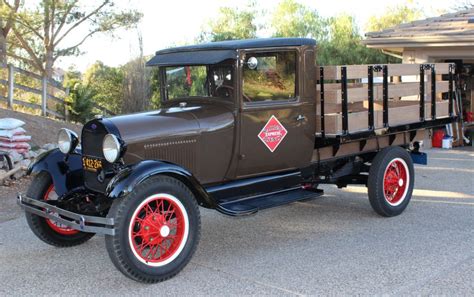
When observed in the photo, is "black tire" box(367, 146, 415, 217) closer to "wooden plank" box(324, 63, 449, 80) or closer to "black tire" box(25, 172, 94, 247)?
"wooden plank" box(324, 63, 449, 80)

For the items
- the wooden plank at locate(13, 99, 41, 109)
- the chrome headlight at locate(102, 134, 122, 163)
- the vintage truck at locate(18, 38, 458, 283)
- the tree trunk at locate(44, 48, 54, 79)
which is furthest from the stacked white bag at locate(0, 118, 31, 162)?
the tree trunk at locate(44, 48, 54, 79)

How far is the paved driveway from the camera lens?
3.94m

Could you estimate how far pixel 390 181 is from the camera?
6.03m

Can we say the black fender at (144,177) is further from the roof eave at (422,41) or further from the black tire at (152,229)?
the roof eave at (422,41)

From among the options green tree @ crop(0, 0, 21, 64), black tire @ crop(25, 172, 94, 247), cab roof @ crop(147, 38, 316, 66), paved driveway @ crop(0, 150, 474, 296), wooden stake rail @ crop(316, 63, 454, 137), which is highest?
green tree @ crop(0, 0, 21, 64)

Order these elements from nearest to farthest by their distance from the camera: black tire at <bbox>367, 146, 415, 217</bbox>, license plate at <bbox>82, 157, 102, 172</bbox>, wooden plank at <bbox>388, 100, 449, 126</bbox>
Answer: license plate at <bbox>82, 157, 102, 172</bbox> → black tire at <bbox>367, 146, 415, 217</bbox> → wooden plank at <bbox>388, 100, 449, 126</bbox>

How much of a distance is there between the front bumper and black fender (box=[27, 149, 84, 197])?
0.35m

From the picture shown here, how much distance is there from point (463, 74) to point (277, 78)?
9.45 m

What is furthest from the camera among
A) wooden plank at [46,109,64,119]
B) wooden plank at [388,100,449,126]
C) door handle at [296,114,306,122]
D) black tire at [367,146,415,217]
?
wooden plank at [46,109,64,119]

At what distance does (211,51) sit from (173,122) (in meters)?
0.79

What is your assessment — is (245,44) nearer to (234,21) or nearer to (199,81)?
(199,81)

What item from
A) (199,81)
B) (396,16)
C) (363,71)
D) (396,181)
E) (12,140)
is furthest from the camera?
(396,16)

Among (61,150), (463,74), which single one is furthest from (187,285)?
(463,74)

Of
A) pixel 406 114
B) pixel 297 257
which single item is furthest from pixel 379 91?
pixel 297 257
